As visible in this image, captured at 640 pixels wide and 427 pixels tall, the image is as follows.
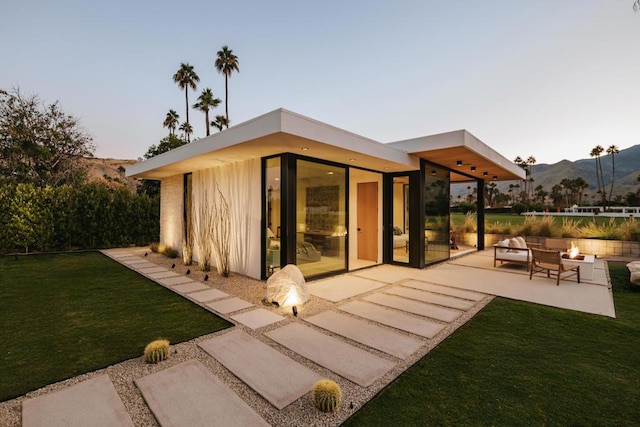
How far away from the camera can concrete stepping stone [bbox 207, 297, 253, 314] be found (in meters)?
3.92

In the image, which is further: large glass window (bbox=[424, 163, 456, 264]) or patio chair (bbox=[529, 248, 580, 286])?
large glass window (bbox=[424, 163, 456, 264])

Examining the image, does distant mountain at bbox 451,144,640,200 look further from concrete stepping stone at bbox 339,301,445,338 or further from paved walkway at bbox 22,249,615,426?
concrete stepping stone at bbox 339,301,445,338

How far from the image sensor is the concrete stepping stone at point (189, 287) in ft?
16.2

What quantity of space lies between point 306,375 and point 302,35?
10.4m

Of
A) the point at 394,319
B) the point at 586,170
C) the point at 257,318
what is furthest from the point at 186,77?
the point at 586,170

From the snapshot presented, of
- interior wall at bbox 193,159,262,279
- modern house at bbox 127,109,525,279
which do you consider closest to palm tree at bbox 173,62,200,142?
modern house at bbox 127,109,525,279

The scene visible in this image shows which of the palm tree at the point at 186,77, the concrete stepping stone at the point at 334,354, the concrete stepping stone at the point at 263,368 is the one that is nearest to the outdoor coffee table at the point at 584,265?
the concrete stepping stone at the point at 334,354

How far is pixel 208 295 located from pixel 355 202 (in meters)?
4.91

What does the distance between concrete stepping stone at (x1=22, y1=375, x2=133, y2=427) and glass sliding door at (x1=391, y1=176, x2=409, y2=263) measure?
255 inches

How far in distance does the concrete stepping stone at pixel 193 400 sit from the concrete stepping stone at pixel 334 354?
83 cm

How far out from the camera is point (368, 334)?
3164 millimetres

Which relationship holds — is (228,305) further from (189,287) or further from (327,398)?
(327,398)

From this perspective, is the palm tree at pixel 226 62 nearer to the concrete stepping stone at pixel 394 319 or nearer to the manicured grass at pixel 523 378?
the concrete stepping stone at pixel 394 319

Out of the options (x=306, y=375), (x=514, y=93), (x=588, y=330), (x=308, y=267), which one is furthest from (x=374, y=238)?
(x=514, y=93)
